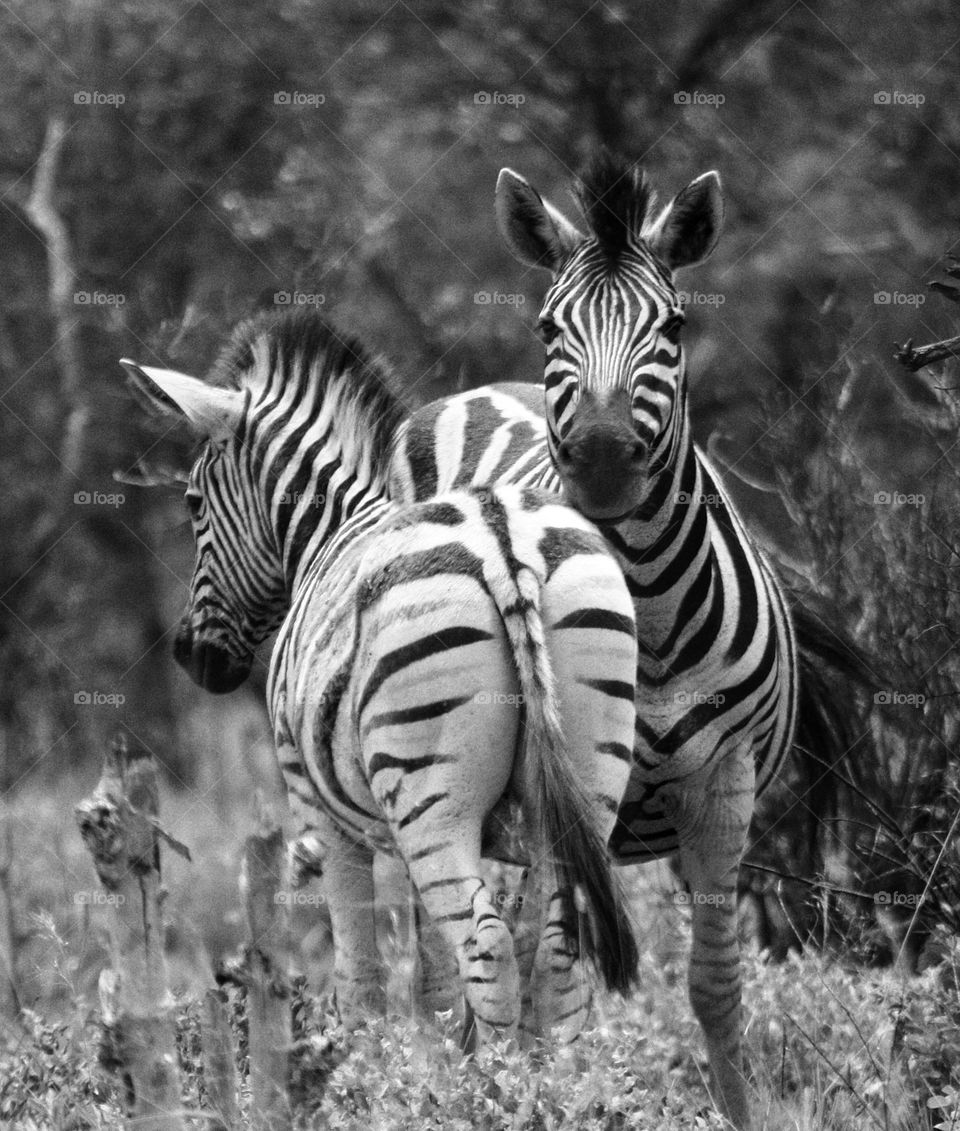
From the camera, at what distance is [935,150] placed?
10938 mm

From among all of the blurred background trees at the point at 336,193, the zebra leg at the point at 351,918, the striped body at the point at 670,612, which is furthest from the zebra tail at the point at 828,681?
the blurred background trees at the point at 336,193

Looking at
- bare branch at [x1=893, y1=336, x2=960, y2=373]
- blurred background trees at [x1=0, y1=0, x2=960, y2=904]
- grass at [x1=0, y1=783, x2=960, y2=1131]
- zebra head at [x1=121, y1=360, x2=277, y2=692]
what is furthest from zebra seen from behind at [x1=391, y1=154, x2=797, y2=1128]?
blurred background trees at [x1=0, y1=0, x2=960, y2=904]

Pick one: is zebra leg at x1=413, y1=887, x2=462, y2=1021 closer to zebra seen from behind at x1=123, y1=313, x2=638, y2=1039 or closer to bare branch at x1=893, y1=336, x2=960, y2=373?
zebra seen from behind at x1=123, y1=313, x2=638, y2=1039

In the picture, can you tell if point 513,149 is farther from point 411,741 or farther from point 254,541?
point 411,741

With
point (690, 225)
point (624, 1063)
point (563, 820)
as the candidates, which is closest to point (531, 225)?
point (690, 225)

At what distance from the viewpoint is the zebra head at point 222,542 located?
5770mm

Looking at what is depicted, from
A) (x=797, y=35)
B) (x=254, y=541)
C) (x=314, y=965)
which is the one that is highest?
(x=797, y=35)

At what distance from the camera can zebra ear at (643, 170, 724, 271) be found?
4.97 m

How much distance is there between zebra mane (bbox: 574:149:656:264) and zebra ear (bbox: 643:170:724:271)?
0.07m

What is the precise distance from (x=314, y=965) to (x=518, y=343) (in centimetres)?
486

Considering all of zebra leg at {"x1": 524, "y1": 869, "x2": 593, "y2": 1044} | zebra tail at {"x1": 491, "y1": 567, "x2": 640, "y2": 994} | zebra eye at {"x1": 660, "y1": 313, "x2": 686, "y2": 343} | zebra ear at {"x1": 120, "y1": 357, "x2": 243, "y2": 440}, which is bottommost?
zebra leg at {"x1": 524, "y1": 869, "x2": 593, "y2": 1044}

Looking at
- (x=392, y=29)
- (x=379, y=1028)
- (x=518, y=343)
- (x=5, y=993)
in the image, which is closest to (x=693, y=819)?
(x=379, y=1028)

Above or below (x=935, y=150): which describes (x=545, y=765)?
below

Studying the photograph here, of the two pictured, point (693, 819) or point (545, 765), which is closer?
point (545, 765)
